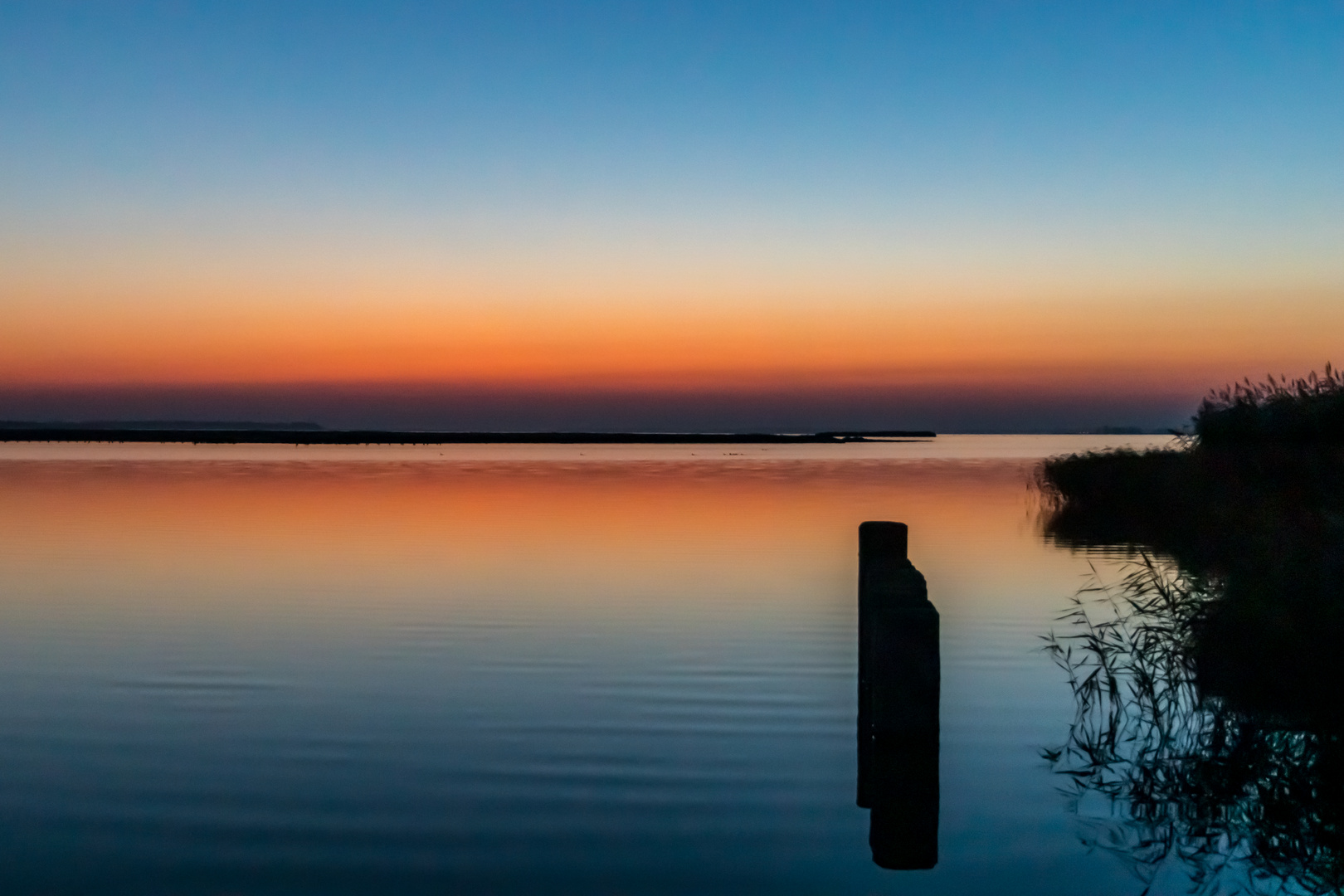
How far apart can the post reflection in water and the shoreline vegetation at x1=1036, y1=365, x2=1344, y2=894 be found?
1.14 m

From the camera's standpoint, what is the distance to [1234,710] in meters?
9.85

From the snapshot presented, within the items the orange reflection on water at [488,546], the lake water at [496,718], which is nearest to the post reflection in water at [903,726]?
the lake water at [496,718]

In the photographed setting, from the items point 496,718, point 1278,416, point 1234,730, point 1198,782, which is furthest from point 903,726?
point 1278,416

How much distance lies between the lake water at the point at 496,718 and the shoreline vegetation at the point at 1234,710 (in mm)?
459

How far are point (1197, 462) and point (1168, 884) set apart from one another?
15651 mm

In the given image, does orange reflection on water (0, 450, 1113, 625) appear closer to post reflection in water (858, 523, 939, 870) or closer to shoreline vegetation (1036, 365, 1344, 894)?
shoreline vegetation (1036, 365, 1344, 894)

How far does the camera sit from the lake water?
705cm

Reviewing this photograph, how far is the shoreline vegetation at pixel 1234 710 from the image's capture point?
24.4 feet

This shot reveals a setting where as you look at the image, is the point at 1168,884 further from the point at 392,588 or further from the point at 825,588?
the point at 392,588

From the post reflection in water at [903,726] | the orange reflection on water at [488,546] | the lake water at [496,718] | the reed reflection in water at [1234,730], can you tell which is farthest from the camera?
the orange reflection on water at [488,546]

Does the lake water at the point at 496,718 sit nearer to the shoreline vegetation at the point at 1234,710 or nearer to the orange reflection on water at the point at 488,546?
the orange reflection on water at the point at 488,546

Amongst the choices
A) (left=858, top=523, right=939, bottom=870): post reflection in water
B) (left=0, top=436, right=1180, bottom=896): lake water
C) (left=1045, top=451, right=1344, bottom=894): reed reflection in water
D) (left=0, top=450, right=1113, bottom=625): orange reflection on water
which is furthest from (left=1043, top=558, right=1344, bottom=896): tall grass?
(left=0, top=450, right=1113, bottom=625): orange reflection on water

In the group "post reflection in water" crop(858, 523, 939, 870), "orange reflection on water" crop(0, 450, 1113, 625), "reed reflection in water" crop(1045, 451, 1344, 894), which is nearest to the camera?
"post reflection in water" crop(858, 523, 939, 870)

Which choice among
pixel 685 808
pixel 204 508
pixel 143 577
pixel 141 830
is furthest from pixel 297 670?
pixel 204 508
